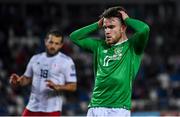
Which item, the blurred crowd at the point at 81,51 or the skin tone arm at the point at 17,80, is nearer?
the skin tone arm at the point at 17,80

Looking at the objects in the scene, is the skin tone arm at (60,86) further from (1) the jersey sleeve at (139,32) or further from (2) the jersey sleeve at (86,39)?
(1) the jersey sleeve at (139,32)

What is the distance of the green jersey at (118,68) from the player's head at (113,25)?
0.24ft

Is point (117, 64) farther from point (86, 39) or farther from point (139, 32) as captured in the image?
point (86, 39)

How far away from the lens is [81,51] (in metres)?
17.0

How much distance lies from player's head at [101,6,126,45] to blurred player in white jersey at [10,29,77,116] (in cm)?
199

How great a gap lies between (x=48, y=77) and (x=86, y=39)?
5.93 feet

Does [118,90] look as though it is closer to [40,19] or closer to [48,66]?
[48,66]

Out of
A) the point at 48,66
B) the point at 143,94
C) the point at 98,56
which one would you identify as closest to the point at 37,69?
the point at 48,66

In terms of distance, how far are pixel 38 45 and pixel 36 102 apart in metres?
9.07

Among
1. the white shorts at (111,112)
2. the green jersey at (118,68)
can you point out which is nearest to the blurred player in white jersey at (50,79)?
the green jersey at (118,68)

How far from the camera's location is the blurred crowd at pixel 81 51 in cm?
1434

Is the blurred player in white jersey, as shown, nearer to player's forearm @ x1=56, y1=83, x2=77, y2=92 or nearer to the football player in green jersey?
player's forearm @ x1=56, y1=83, x2=77, y2=92

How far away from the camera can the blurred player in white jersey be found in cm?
695

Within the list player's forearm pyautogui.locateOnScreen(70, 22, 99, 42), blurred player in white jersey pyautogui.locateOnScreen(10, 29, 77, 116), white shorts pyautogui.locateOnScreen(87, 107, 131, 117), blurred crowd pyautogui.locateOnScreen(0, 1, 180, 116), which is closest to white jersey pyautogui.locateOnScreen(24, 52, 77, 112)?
blurred player in white jersey pyautogui.locateOnScreen(10, 29, 77, 116)
